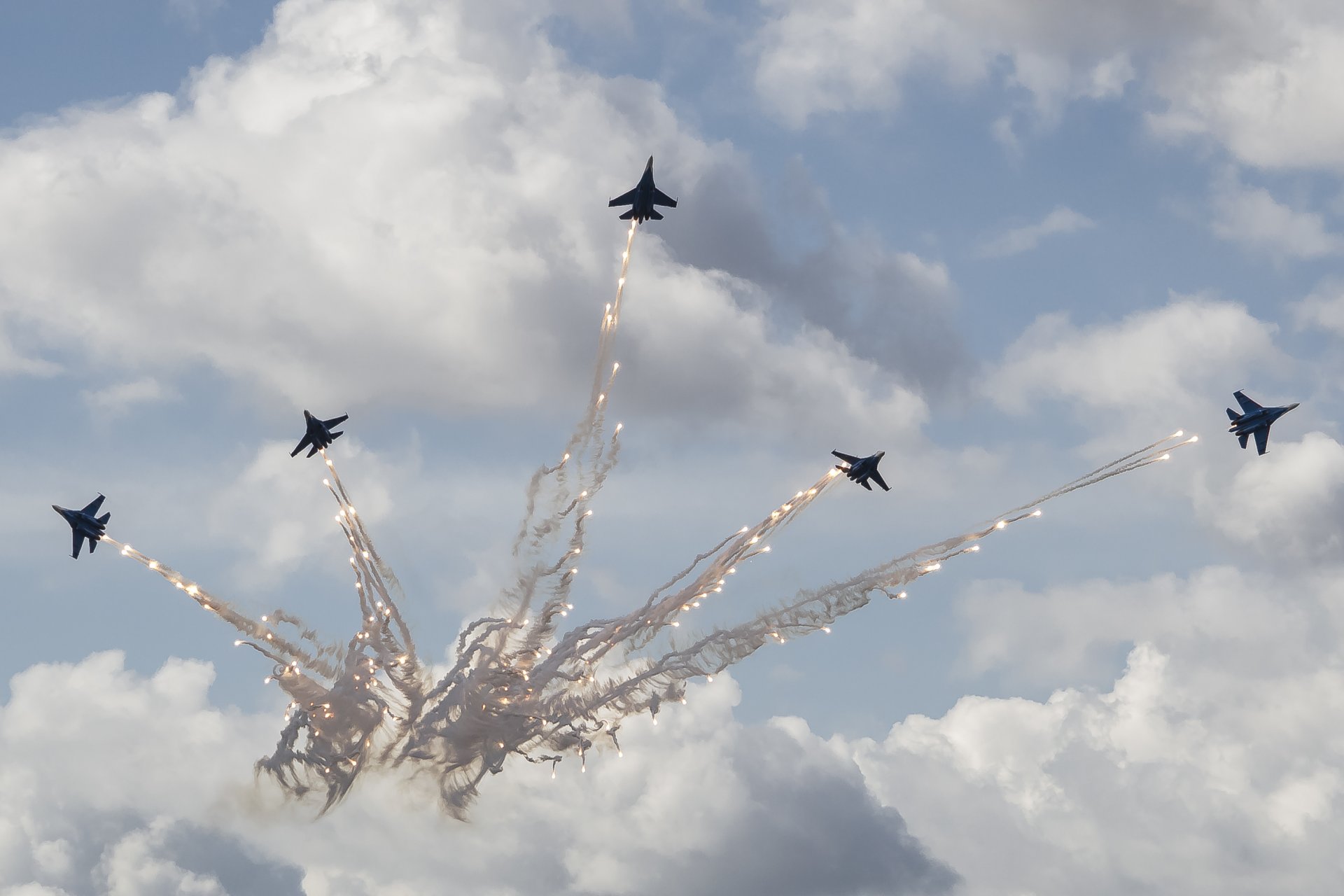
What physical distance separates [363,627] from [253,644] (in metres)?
9.09

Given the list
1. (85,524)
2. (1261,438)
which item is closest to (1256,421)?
(1261,438)

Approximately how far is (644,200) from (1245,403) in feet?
189

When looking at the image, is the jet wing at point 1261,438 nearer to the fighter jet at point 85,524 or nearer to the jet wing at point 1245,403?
the jet wing at point 1245,403

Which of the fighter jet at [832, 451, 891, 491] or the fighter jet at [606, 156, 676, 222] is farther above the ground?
the fighter jet at [606, 156, 676, 222]

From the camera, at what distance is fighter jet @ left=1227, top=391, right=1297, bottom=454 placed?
115 metres

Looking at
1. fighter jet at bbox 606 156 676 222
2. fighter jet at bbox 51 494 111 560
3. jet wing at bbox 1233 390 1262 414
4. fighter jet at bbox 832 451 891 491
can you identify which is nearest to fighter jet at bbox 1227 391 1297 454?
jet wing at bbox 1233 390 1262 414

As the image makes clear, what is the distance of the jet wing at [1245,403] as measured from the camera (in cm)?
11619

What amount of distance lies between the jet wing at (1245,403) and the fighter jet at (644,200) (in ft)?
181

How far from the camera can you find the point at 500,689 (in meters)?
112

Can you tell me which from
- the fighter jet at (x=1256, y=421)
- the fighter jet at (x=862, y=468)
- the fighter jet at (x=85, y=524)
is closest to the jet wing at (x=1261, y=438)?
the fighter jet at (x=1256, y=421)

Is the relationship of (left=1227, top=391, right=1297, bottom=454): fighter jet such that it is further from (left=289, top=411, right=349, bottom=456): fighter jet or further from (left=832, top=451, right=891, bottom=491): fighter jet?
(left=289, top=411, right=349, bottom=456): fighter jet

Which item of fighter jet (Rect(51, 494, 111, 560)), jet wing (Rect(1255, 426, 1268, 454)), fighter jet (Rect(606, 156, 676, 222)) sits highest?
fighter jet (Rect(606, 156, 676, 222))

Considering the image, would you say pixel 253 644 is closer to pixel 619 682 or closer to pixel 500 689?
pixel 500 689

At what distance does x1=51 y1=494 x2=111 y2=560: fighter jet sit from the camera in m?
115
